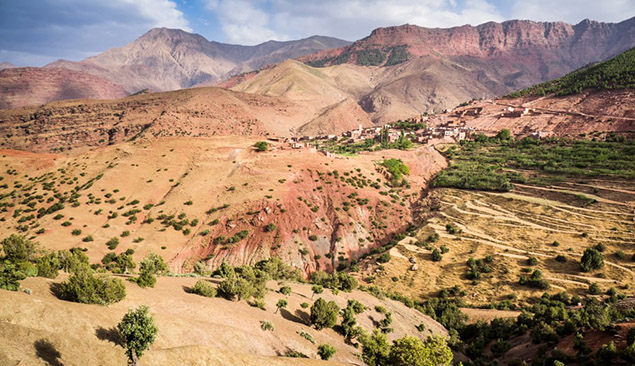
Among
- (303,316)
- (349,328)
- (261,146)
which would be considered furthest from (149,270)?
(261,146)

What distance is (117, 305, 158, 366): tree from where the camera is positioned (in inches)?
474

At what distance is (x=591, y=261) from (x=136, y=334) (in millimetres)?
48068

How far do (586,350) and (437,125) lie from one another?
351 ft

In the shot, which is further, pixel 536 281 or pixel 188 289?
pixel 536 281

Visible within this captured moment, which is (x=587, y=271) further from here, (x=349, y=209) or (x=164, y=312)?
(x=164, y=312)

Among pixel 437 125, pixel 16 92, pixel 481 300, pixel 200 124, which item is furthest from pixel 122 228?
pixel 16 92

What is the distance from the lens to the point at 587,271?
39188mm

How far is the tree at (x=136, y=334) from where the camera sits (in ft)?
39.5

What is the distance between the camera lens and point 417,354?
1509cm

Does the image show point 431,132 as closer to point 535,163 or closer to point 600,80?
point 535,163

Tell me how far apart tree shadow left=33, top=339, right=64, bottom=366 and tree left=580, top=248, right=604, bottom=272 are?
163 ft

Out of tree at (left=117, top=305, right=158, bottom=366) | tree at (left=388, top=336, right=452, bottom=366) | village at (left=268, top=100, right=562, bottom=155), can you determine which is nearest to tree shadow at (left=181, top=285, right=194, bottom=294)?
tree at (left=117, top=305, right=158, bottom=366)

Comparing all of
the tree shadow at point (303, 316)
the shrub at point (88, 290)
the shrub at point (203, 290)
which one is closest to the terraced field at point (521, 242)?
the tree shadow at point (303, 316)

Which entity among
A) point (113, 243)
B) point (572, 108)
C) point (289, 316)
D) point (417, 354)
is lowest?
point (113, 243)
